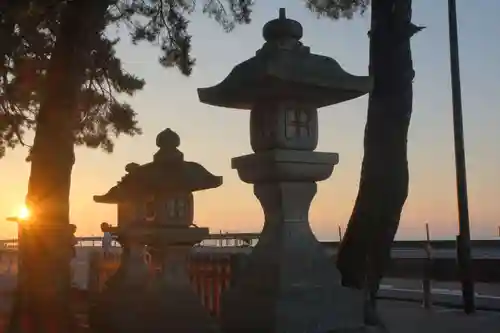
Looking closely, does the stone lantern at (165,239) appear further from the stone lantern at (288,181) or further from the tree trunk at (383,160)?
the stone lantern at (288,181)

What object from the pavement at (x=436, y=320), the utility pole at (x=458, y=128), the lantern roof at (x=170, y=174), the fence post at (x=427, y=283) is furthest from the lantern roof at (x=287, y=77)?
the utility pole at (x=458, y=128)

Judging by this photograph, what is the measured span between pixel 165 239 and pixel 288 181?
3213 mm

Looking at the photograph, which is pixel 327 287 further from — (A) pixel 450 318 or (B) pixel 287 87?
(A) pixel 450 318

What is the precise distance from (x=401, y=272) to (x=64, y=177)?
6057 mm

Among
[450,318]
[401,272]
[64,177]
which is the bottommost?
[450,318]

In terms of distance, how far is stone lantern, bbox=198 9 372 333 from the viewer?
477 centimetres

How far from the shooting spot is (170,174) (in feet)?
25.4

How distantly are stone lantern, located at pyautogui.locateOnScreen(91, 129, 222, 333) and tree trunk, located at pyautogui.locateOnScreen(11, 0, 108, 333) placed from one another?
0.85 metres

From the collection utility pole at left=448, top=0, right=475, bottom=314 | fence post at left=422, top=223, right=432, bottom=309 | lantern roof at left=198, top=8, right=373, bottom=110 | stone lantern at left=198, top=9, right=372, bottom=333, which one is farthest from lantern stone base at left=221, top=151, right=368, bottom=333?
utility pole at left=448, top=0, right=475, bottom=314

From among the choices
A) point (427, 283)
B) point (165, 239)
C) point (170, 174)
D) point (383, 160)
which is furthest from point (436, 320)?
point (170, 174)

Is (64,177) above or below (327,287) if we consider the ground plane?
above

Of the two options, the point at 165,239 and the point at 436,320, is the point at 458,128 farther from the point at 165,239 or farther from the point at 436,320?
the point at 165,239

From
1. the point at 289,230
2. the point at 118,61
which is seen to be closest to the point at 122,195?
the point at 289,230

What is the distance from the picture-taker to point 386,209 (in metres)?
7.42
